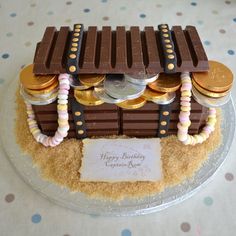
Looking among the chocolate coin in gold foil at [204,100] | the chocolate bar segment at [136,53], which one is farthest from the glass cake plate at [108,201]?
the chocolate bar segment at [136,53]

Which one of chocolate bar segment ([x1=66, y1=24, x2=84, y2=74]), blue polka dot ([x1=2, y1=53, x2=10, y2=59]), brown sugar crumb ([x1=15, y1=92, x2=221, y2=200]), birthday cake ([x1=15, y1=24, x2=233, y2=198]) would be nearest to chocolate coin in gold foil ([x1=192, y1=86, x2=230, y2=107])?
birthday cake ([x1=15, y1=24, x2=233, y2=198])

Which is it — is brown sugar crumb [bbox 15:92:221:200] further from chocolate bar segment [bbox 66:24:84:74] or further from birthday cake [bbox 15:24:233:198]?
chocolate bar segment [bbox 66:24:84:74]

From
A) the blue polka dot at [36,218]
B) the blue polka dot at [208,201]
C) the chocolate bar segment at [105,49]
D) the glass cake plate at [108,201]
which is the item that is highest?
the chocolate bar segment at [105,49]

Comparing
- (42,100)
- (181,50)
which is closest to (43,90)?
(42,100)

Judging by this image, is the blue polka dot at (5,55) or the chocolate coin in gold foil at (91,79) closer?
the chocolate coin in gold foil at (91,79)

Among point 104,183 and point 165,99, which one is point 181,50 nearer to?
point 165,99

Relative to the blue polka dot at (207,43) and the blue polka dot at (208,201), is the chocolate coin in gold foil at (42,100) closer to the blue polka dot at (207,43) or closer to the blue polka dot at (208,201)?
the blue polka dot at (208,201)
